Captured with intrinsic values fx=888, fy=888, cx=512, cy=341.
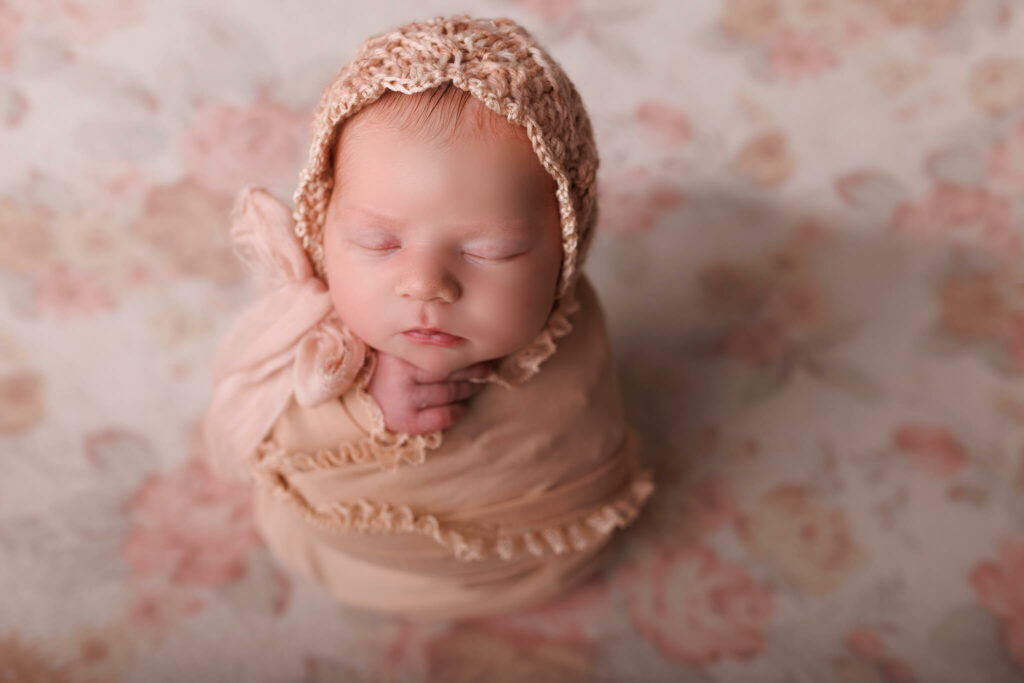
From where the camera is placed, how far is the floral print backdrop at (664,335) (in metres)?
1.28

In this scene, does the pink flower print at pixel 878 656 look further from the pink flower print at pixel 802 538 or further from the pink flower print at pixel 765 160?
the pink flower print at pixel 765 160

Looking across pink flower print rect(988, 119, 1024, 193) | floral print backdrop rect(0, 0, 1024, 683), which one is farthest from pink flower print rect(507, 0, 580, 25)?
pink flower print rect(988, 119, 1024, 193)

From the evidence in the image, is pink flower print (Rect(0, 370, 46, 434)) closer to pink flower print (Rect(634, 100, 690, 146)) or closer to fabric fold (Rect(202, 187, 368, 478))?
fabric fold (Rect(202, 187, 368, 478))

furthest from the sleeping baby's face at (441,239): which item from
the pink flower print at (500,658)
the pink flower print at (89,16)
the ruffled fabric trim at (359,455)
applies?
the pink flower print at (89,16)

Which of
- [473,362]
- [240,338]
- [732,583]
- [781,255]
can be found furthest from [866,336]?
[240,338]

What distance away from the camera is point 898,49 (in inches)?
72.1

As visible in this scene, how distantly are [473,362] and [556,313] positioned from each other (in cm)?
13

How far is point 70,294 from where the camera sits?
5.15 ft

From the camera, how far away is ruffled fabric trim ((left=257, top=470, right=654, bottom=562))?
1.07 metres

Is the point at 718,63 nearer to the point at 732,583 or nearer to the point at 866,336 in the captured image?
the point at 866,336

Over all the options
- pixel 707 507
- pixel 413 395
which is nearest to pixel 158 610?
pixel 413 395

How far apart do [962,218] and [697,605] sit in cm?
94

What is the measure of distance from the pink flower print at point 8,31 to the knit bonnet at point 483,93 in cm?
114

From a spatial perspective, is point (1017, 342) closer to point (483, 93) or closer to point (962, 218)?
point (962, 218)
